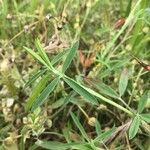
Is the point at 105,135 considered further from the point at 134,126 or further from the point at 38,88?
the point at 38,88

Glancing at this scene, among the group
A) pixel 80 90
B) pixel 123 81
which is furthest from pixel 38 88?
pixel 123 81

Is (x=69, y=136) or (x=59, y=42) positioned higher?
(x=59, y=42)

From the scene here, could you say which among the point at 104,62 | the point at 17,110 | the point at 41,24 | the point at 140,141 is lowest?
the point at 140,141

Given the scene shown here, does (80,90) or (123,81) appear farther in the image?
(123,81)

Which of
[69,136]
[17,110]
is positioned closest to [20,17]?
[17,110]

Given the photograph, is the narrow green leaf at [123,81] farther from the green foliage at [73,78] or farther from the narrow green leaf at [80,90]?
the narrow green leaf at [80,90]

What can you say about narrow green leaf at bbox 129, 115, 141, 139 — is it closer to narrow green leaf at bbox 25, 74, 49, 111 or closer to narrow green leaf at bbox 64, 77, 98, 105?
narrow green leaf at bbox 64, 77, 98, 105

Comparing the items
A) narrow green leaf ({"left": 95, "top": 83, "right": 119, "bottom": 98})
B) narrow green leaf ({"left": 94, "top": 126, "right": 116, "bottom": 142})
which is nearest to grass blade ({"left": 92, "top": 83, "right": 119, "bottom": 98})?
narrow green leaf ({"left": 95, "top": 83, "right": 119, "bottom": 98})

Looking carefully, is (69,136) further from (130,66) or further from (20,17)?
(20,17)

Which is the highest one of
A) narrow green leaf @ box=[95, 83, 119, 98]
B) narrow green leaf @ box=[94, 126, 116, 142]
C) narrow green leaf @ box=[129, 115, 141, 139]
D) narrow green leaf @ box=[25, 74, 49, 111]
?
narrow green leaf @ box=[25, 74, 49, 111]

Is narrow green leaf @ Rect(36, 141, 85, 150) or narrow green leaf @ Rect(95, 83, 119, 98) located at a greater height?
narrow green leaf @ Rect(95, 83, 119, 98)

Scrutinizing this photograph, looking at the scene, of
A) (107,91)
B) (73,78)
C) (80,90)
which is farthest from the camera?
(73,78)
